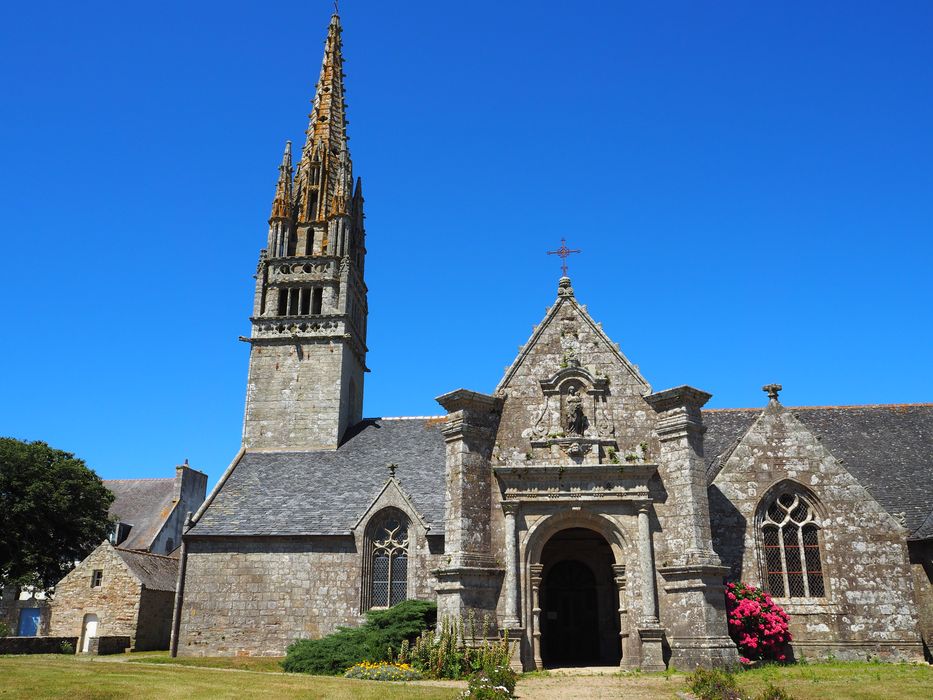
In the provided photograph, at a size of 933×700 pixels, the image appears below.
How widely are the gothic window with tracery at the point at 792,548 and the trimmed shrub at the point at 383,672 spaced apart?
9238mm

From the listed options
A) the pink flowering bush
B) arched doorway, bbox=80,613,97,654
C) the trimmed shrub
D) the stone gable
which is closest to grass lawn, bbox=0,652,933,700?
the pink flowering bush

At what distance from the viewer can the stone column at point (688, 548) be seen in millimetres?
16078

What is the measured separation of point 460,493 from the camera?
684 inches

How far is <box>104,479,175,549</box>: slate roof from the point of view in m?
40.6

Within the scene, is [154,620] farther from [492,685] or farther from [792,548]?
[792,548]

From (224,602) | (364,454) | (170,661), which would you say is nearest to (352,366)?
(364,454)

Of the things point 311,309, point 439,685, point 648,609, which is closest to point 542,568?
point 648,609

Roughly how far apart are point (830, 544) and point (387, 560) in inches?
546

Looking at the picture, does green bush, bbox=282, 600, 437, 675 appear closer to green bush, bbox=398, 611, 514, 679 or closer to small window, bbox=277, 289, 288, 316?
green bush, bbox=398, 611, 514, 679

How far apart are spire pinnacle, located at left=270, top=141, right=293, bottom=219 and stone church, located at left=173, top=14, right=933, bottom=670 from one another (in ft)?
44.6

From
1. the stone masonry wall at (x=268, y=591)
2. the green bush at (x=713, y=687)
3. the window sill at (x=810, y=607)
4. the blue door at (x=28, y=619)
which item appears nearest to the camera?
the green bush at (x=713, y=687)

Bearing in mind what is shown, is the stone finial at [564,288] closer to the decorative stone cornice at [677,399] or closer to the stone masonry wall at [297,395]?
the decorative stone cornice at [677,399]

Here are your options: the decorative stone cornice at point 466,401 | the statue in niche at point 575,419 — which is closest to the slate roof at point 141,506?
the decorative stone cornice at point 466,401

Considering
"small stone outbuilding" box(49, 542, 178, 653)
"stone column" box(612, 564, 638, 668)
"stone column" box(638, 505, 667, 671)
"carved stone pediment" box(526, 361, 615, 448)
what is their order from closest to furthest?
1. "stone column" box(638, 505, 667, 671)
2. "stone column" box(612, 564, 638, 668)
3. "carved stone pediment" box(526, 361, 615, 448)
4. "small stone outbuilding" box(49, 542, 178, 653)
